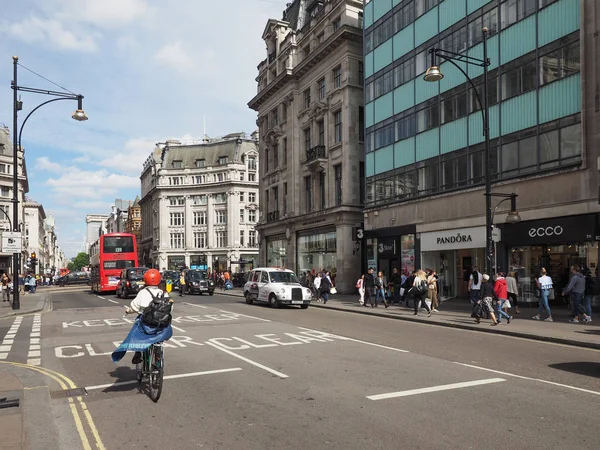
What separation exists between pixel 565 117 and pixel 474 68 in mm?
5770

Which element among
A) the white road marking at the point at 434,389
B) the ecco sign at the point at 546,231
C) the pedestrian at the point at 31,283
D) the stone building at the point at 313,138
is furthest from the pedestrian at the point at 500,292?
the pedestrian at the point at 31,283

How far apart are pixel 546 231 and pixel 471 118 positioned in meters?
6.67

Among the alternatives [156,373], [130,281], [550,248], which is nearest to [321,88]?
[130,281]

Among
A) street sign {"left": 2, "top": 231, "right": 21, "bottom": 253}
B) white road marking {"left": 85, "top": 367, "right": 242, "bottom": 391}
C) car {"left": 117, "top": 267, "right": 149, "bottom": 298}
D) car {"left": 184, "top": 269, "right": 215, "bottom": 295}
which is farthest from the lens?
car {"left": 184, "top": 269, "right": 215, "bottom": 295}

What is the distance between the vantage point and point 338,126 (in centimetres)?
3681

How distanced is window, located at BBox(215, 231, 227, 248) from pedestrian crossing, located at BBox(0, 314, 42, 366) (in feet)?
221

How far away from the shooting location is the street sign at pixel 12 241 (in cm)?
2206

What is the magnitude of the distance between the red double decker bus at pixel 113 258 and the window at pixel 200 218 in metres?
51.6

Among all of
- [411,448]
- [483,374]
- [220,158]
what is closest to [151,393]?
[411,448]

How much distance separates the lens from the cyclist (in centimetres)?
710

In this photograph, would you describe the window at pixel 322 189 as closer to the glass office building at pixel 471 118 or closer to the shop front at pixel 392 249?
the shop front at pixel 392 249

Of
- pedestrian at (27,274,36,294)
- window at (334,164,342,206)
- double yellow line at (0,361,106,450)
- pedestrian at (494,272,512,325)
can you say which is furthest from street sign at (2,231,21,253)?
window at (334,164,342,206)

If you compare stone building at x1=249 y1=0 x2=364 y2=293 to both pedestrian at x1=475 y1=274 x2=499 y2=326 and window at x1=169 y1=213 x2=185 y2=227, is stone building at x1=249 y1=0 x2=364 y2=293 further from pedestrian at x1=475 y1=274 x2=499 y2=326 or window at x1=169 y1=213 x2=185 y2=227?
window at x1=169 y1=213 x2=185 y2=227

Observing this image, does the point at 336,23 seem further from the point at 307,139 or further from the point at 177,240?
the point at 177,240
